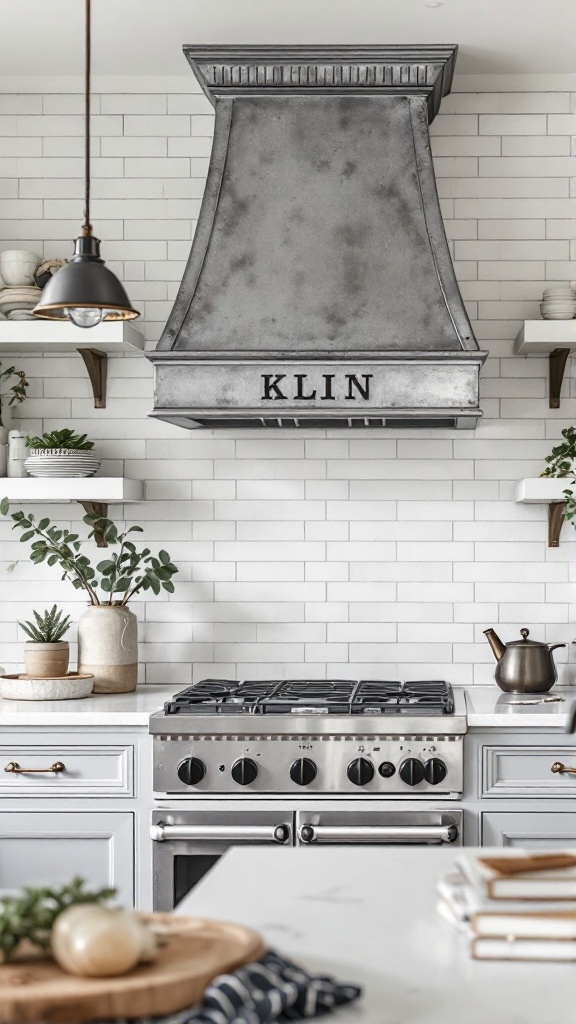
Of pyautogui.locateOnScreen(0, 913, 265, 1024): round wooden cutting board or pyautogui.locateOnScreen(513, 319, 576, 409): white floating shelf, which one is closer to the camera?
pyautogui.locateOnScreen(0, 913, 265, 1024): round wooden cutting board

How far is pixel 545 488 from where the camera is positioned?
11.9 feet

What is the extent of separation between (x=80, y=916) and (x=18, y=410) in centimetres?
312

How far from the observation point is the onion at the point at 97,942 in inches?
42.1

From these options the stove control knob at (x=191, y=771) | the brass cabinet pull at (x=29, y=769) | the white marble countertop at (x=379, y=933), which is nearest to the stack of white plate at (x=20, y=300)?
the brass cabinet pull at (x=29, y=769)

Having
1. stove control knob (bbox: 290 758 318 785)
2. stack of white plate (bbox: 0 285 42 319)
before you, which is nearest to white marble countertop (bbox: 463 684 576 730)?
stove control knob (bbox: 290 758 318 785)

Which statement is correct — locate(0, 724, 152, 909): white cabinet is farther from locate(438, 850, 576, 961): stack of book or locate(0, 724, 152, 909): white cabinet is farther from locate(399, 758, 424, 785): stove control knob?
locate(438, 850, 576, 961): stack of book

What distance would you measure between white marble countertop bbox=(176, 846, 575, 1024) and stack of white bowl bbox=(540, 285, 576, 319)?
230 cm

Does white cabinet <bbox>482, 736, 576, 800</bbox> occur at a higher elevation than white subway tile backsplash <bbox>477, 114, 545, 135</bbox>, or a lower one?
lower

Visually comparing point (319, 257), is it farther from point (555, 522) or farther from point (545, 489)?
point (555, 522)

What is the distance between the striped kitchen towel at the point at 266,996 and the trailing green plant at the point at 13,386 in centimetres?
307

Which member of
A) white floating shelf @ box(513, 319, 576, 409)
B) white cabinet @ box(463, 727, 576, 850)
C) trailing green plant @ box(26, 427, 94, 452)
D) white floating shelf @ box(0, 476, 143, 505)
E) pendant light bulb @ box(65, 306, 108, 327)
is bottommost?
white cabinet @ box(463, 727, 576, 850)

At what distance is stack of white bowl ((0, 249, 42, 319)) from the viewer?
12.4 feet

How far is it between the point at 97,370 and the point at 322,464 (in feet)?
2.84

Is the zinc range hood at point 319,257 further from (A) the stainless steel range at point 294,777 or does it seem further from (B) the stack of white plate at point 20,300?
(A) the stainless steel range at point 294,777
